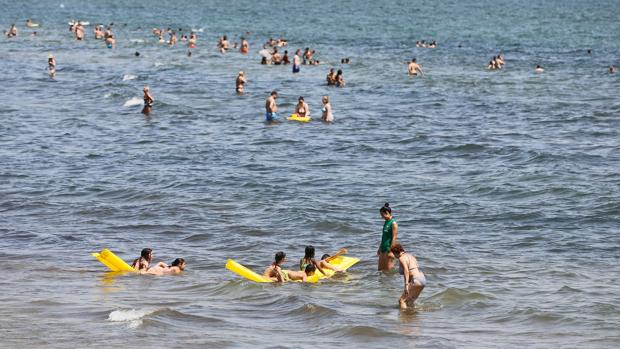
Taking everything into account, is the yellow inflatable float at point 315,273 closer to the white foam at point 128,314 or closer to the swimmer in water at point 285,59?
the white foam at point 128,314

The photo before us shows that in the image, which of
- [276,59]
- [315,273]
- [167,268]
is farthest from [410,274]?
[276,59]

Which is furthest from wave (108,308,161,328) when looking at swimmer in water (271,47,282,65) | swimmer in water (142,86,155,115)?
swimmer in water (271,47,282,65)

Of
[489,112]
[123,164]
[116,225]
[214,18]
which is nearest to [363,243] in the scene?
[116,225]

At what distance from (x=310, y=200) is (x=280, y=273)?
6259mm

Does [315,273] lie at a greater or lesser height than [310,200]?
greater

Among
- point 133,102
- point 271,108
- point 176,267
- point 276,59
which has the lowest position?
point 133,102

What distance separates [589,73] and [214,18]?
1780 inches

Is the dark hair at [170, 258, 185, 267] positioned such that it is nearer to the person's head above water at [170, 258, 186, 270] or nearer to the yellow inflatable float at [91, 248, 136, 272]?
the person's head above water at [170, 258, 186, 270]

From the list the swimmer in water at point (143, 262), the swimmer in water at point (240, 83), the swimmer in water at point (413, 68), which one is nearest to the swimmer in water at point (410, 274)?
the swimmer in water at point (143, 262)

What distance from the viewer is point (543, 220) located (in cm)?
2053

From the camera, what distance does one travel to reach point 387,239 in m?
16.7

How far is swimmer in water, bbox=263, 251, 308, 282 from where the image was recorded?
639 inches

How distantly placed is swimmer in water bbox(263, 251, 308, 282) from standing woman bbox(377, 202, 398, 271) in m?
1.42

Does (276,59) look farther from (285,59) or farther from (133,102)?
(133,102)
